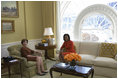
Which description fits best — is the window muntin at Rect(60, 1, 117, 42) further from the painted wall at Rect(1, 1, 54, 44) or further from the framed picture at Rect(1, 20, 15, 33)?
the framed picture at Rect(1, 20, 15, 33)

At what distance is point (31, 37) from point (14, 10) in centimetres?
116

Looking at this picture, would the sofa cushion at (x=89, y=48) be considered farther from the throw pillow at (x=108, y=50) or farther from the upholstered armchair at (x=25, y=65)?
the upholstered armchair at (x=25, y=65)

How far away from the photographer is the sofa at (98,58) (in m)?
3.10

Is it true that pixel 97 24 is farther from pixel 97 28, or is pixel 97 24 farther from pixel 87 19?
pixel 87 19

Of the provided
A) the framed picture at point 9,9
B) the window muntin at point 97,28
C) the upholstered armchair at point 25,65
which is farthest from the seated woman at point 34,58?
the window muntin at point 97,28

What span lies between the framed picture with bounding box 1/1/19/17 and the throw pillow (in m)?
2.80

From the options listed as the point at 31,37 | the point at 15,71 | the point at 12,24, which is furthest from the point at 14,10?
the point at 15,71

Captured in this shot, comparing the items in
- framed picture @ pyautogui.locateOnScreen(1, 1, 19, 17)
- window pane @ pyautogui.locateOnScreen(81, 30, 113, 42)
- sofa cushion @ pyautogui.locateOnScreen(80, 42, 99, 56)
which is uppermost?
framed picture @ pyautogui.locateOnScreen(1, 1, 19, 17)

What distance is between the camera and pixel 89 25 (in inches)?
179

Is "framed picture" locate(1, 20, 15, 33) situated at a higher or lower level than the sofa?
higher

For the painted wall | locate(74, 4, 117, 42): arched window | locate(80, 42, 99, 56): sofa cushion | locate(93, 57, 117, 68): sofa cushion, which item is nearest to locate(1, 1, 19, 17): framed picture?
the painted wall

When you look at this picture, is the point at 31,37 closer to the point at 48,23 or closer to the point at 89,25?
the point at 48,23

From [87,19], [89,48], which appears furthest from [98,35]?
[89,48]

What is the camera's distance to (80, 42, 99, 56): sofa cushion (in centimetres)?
380
